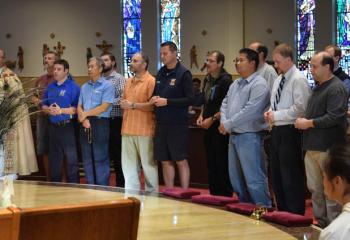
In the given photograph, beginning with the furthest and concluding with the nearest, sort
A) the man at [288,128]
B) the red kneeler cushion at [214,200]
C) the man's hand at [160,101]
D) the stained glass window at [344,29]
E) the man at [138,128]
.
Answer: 1. the stained glass window at [344,29]
2. the man at [138,128]
3. the man's hand at [160,101]
4. the man at [288,128]
5. the red kneeler cushion at [214,200]

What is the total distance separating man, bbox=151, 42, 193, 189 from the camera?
20.2 ft

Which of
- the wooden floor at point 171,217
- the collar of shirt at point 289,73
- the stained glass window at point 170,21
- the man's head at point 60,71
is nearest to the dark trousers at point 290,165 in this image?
the collar of shirt at point 289,73

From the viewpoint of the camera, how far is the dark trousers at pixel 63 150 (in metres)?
6.93

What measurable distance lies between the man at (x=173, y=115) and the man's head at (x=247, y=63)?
0.70 meters

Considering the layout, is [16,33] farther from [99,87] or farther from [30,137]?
[99,87]

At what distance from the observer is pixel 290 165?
5234mm

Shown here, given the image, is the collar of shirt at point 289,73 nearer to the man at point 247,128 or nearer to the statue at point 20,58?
the man at point 247,128

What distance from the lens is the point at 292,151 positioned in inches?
206

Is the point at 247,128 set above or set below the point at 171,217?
above

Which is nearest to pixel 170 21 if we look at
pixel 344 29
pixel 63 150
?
pixel 344 29

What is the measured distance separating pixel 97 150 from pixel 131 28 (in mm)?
7779

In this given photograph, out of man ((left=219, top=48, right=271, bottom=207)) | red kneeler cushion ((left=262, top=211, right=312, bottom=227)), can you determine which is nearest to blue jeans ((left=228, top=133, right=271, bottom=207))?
man ((left=219, top=48, right=271, bottom=207))

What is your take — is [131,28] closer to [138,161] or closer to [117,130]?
[117,130]

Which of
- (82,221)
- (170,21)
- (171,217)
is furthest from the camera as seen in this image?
(170,21)
